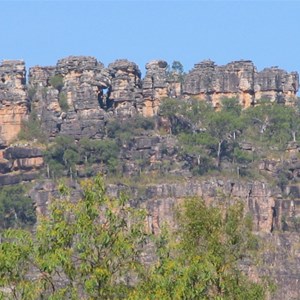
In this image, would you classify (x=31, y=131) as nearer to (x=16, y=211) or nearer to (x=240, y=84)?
(x=16, y=211)

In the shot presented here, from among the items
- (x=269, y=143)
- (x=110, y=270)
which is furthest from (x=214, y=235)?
(x=269, y=143)

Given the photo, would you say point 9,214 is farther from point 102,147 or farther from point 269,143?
point 269,143

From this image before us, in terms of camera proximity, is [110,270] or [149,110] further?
[149,110]

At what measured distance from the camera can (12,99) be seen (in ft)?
372

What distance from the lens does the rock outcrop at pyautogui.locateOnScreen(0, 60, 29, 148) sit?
112 meters

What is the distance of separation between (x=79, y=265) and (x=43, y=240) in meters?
1.04

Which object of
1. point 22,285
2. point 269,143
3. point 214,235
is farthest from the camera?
point 269,143

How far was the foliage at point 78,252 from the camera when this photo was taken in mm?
50875

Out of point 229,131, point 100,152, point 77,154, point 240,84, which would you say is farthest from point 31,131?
point 240,84

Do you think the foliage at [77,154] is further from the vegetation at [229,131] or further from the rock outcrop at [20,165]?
the vegetation at [229,131]

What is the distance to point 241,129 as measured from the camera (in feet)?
371

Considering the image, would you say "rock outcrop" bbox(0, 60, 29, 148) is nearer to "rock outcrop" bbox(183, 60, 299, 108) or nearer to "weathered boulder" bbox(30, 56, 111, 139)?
"weathered boulder" bbox(30, 56, 111, 139)

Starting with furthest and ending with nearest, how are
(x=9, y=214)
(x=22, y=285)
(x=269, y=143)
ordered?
(x=269, y=143) → (x=9, y=214) → (x=22, y=285)

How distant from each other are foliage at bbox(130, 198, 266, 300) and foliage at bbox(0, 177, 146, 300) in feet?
2.57
